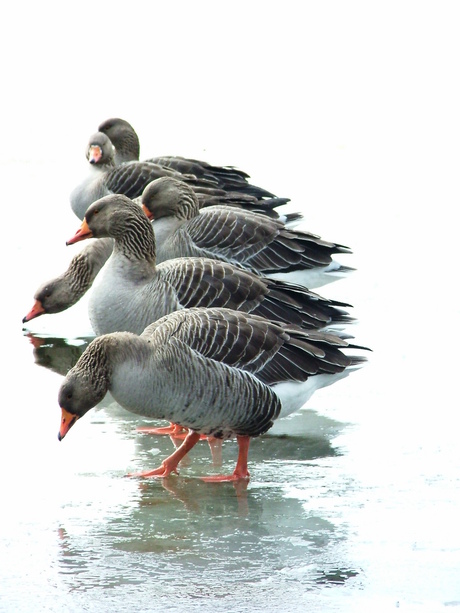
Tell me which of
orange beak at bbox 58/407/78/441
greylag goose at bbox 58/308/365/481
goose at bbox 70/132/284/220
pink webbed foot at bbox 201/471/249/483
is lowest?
pink webbed foot at bbox 201/471/249/483

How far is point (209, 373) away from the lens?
598 centimetres

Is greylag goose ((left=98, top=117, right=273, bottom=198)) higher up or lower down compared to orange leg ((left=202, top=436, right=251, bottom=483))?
higher up

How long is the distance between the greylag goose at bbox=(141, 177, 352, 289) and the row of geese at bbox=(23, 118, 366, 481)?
1cm

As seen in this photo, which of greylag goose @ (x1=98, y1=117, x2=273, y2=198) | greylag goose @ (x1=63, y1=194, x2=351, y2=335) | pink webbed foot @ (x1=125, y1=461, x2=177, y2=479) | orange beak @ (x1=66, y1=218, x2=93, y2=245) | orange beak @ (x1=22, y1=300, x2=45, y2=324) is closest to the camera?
pink webbed foot @ (x1=125, y1=461, x2=177, y2=479)

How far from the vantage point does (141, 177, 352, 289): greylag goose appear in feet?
28.9

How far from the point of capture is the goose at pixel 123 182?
32.9 ft

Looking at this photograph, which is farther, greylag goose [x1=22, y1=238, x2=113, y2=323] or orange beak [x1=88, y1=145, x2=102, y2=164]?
orange beak [x1=88, y1=145, x2=102, y2=164]

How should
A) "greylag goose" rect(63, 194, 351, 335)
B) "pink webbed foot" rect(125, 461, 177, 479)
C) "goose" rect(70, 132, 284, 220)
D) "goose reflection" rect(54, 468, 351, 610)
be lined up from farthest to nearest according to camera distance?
"goose" rect(70, 132, 284, 220)
"greylag goose" rect(63, 194, 351, 335)
"pink webbed foot" rect(125, 461, 177, 479)
"goose reflection" rect(54, 468, 351, 610)

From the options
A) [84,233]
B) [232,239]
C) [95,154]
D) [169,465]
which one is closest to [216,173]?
[95,154]

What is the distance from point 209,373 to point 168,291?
1383 mm

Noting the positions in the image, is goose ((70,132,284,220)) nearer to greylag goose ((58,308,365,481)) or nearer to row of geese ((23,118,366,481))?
row of geese ((23,118,366,481))

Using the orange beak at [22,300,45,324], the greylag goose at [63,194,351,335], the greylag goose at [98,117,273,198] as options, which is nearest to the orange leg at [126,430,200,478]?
the greylag goose at [63,194,351,335]

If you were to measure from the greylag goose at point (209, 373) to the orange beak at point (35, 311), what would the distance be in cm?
273

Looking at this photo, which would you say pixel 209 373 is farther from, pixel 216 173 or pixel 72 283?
pixel 216 173
